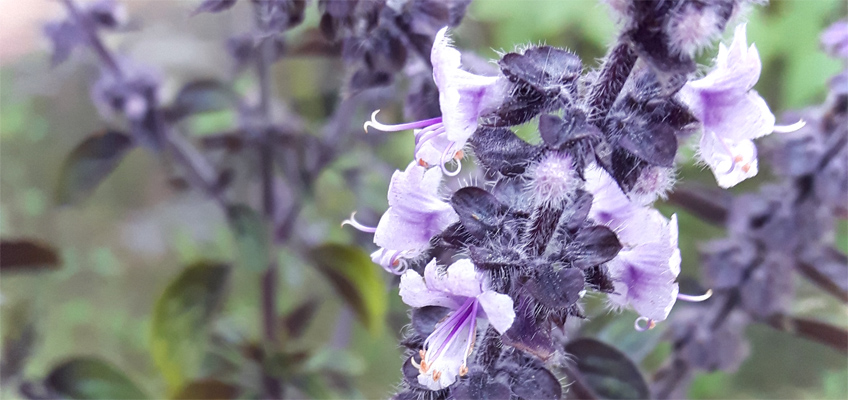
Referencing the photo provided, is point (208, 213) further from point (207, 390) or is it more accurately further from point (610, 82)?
point (610, 82)

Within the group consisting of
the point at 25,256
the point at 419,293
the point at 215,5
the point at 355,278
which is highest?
→ the point at 215,5

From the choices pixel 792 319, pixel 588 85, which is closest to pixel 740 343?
pixel 792 319

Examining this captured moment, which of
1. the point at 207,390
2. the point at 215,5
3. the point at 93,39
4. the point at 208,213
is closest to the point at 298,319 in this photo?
the point at 207,390

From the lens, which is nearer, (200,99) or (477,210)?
Result: (477,210)

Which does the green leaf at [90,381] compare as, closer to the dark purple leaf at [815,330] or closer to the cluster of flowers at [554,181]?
the cluster of flowers at [554,181]

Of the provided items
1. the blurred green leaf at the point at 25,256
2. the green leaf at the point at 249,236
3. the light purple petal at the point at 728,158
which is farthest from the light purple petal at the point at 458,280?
the blurred green leaf at the point at 25,256

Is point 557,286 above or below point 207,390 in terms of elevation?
above

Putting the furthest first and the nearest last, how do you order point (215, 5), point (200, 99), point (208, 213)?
point (208, 213), point (200, 99), point (215, 5)
